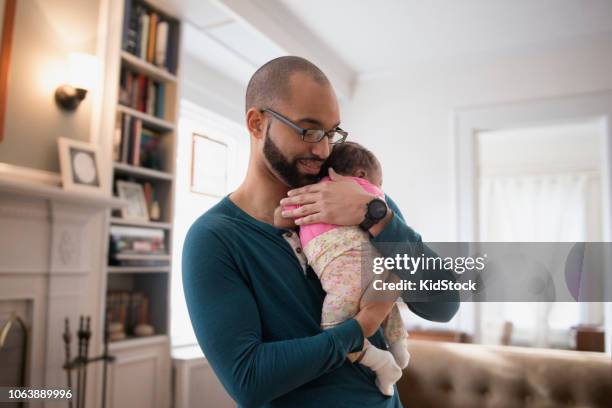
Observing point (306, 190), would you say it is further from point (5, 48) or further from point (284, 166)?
point (5, 48)

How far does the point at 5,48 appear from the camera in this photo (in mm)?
2070

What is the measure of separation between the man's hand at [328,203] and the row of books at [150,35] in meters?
2.14

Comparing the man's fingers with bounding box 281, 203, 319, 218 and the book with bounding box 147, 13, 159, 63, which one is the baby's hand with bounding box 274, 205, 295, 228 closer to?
the man's fingers with bounding box 281, 203, 319, 218

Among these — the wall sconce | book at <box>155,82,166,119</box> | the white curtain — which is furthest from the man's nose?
the white curtain

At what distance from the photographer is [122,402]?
8.69 ft

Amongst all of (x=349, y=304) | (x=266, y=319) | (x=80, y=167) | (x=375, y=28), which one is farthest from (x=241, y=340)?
(x=375, y=28)

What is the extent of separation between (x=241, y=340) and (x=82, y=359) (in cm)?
170

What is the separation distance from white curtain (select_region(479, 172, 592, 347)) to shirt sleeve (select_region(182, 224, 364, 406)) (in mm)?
6178

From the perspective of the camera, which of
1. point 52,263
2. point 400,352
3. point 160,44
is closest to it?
point 400,352

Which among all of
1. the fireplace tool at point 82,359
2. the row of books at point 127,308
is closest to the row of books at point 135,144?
the row of books at point 127,308

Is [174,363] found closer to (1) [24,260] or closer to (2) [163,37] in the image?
(1) [24,260]

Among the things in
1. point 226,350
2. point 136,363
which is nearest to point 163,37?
point 136,363

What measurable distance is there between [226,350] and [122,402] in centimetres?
215

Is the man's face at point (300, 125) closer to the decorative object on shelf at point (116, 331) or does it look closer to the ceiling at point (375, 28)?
the decorative object on shelf at point (116, 331)
